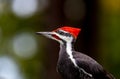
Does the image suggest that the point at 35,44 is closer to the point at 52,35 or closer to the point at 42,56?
the point at 42,56

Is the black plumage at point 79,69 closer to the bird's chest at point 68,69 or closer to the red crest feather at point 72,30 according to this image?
the bird's chest at point 68,69

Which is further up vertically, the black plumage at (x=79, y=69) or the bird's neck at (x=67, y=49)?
the bird's neck at (x=67, y=49)

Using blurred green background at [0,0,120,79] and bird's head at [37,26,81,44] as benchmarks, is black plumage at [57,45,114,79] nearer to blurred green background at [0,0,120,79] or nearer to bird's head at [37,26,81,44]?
bird's head at [37,26,81,44]

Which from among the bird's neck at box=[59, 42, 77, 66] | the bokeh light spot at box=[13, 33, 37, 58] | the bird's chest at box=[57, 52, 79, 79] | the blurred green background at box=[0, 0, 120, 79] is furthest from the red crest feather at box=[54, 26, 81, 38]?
the bokeh light spot at box=[13, 33, 37, 58]

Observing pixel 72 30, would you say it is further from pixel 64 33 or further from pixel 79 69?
pixel 79 69

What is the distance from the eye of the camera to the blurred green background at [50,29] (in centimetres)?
1606

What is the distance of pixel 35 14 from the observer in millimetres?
18531

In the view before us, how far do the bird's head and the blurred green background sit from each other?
4.75 metres

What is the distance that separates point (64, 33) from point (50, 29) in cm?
553

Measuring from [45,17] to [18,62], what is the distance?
6.68 ft

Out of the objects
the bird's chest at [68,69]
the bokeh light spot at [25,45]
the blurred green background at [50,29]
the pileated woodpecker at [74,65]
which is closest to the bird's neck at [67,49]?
the pileated woodpecker at [74,65]

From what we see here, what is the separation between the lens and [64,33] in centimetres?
1026

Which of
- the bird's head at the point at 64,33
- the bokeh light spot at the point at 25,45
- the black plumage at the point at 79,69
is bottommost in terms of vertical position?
the bokeh light spot at the point at 25,45

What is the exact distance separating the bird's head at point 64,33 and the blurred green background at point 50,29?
4.75 meters
